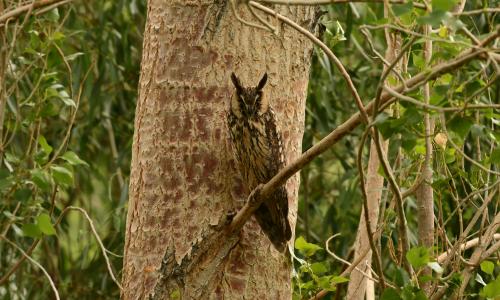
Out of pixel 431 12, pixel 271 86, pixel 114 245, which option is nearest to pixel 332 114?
pixel 114 245

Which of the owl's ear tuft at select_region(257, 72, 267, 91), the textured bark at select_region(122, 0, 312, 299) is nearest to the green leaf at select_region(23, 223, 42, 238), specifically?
the textured bark at select_region(122, 0, 312, 299)

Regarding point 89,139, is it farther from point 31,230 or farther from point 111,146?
point 31,230

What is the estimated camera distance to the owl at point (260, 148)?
2.20 m

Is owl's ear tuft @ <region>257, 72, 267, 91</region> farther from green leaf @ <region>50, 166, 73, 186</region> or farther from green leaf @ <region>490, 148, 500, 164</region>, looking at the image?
green leaf @ <region>50, 166, 73, 186</region>

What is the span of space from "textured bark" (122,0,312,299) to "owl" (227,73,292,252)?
0.02m

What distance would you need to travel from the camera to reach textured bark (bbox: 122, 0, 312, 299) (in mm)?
2158

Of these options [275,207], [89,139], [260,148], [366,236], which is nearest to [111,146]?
[89,139]

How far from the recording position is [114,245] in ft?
14.1

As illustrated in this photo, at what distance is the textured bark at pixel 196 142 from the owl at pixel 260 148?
0.02m

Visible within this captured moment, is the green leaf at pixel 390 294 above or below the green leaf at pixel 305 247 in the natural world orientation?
above

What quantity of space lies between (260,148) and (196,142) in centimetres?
20

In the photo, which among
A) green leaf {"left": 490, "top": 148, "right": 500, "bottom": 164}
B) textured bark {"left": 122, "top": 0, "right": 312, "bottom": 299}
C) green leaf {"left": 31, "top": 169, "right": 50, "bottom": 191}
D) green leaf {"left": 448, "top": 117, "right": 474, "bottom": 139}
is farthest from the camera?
green leaf {"left": 31, "top": 169, "right": 50, "bottom": 191}

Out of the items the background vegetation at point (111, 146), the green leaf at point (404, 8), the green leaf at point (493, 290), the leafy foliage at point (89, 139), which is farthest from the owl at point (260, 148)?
the leafy foliage at point (89, 139)

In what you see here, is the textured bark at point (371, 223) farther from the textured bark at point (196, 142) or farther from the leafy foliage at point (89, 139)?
the leafy foliage at point (89, 139)
